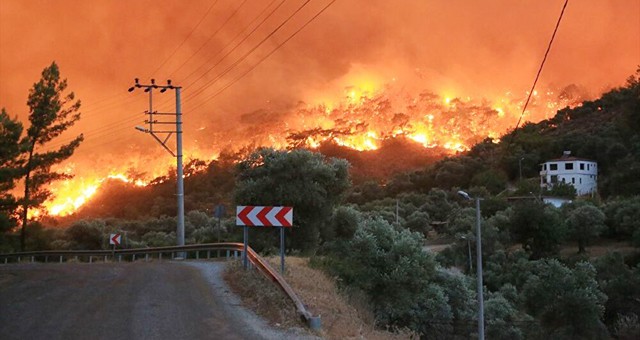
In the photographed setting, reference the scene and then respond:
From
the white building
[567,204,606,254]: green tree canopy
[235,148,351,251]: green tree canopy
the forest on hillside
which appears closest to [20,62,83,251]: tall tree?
the forest on hillside

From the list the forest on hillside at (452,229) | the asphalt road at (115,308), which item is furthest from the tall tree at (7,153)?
the asphalt road at (115,308)

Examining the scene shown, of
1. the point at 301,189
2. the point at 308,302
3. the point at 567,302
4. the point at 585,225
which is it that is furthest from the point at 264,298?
the point at 585,225

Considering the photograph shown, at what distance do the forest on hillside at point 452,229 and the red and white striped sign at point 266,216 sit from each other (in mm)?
A: 4863

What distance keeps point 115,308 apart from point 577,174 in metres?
98.1

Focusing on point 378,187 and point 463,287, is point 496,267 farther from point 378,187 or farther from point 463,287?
point 378,187

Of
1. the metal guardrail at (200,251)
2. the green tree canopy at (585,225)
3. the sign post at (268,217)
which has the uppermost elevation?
the sign post at (268,217)

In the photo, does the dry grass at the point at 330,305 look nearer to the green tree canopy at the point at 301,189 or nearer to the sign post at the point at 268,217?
the sign post at the point at 268,217

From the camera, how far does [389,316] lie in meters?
24.9

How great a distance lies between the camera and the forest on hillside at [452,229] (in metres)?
27.4

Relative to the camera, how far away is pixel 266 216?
17328mm

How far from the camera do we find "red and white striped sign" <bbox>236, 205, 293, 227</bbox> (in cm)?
1716

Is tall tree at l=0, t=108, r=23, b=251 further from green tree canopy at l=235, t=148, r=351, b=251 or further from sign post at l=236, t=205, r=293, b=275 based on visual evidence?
sign post at l=236, t=205, r=293, b=275

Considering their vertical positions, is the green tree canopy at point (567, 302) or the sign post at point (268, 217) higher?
the sign post at point (268, 217)

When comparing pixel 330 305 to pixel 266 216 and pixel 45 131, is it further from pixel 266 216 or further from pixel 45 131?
pixel 45 131
